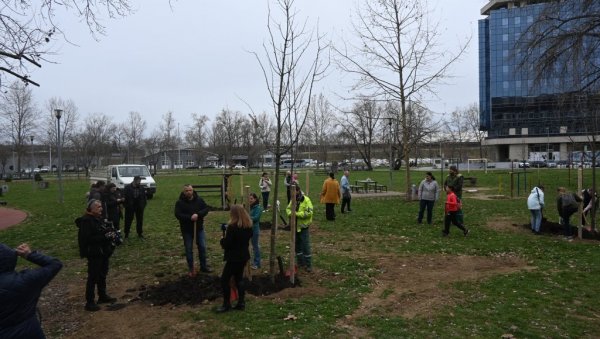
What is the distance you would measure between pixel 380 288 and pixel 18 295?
5312 mm

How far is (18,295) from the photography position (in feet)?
12.1

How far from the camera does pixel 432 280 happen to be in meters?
8.09

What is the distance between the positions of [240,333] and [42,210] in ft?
60.7

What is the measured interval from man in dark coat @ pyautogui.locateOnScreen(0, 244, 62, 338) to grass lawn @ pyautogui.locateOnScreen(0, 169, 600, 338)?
6.86 feet

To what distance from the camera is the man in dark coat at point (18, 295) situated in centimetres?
363

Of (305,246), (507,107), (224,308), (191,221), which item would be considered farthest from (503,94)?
(224,308)

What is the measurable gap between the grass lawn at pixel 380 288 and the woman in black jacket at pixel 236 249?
273mm

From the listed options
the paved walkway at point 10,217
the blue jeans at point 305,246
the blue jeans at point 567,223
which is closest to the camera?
the blue jeans at point 305,246

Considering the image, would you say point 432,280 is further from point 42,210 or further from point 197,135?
point 197,135

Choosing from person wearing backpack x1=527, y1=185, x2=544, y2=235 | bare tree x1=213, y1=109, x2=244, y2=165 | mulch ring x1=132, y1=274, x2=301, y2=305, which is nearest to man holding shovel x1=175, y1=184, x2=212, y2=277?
mulch ring x1=132, y1=274, x2=301, y2=305

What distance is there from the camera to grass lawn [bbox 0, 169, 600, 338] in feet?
19.2

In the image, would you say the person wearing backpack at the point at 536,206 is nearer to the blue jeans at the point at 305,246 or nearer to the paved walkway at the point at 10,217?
the blue jeans at the point at 305,246

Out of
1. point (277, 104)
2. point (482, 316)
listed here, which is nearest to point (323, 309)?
point (482, 316)

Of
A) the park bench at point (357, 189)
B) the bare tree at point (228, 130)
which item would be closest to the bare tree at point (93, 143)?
the bare tree at point (228, 130)
